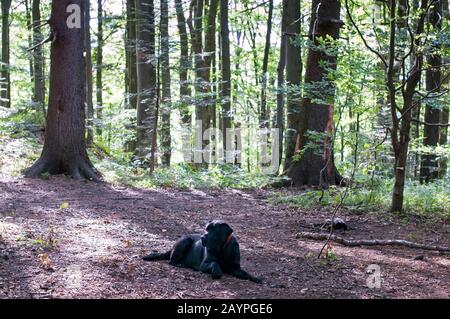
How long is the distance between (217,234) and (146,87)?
1184 centimetres

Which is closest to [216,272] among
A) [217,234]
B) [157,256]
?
[217,234]

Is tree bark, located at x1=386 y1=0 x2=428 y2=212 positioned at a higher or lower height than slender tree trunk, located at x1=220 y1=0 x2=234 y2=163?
lower

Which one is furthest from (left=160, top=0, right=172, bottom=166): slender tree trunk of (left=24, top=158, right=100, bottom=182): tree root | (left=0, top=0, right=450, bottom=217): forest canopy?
(left=24, top=158, right=100, bottom=182): tree root

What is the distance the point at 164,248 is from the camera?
21.2 ft

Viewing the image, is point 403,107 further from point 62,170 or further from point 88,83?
point 88,83

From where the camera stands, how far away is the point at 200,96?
52.4 ft

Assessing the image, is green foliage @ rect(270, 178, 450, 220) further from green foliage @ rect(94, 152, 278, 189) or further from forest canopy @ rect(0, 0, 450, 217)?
green foliage @ rect(94, 152, 278, 189)

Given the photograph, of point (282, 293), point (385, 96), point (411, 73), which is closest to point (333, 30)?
point (385, 96)

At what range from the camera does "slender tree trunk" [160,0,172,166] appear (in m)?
14.3

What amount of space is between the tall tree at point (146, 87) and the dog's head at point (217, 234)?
33.3 ft

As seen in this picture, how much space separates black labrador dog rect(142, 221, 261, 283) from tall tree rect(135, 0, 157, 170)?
9812 mm

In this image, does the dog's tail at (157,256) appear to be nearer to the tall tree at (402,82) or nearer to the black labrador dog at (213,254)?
the black labrador dog at (213,254)
